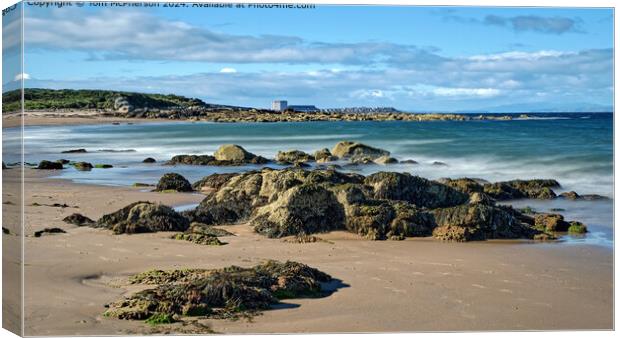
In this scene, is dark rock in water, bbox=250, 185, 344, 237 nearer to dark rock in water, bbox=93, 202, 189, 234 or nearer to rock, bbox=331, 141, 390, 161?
dark rock in water, bbox=93, 202, 189, 234

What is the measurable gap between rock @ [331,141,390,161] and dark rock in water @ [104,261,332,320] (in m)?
4.47

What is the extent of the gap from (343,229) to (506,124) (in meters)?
2.90

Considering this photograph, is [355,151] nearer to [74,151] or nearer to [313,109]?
[313,109]

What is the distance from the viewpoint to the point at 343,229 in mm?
9703

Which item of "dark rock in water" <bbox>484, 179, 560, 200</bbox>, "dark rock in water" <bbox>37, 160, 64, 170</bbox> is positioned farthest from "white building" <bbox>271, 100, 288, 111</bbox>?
"dark rock in water" <bbox>37, 160, 64, 170</bbox>

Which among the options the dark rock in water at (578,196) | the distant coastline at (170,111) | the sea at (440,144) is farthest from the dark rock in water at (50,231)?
the dark rock in water at (578,196)

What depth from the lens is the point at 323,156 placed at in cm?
1295

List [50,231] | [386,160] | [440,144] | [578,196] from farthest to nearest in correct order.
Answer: [386,160], [440,144], [578,196], [50,231]

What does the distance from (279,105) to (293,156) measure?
3.48 metres

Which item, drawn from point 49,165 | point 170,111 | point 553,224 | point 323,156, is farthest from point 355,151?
point 49,165

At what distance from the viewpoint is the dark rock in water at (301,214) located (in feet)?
31.3

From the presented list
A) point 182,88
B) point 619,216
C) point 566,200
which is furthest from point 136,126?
point 619,216

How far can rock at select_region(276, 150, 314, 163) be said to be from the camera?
12.0m

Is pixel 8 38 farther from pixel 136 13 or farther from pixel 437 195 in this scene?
pixel 437 195
